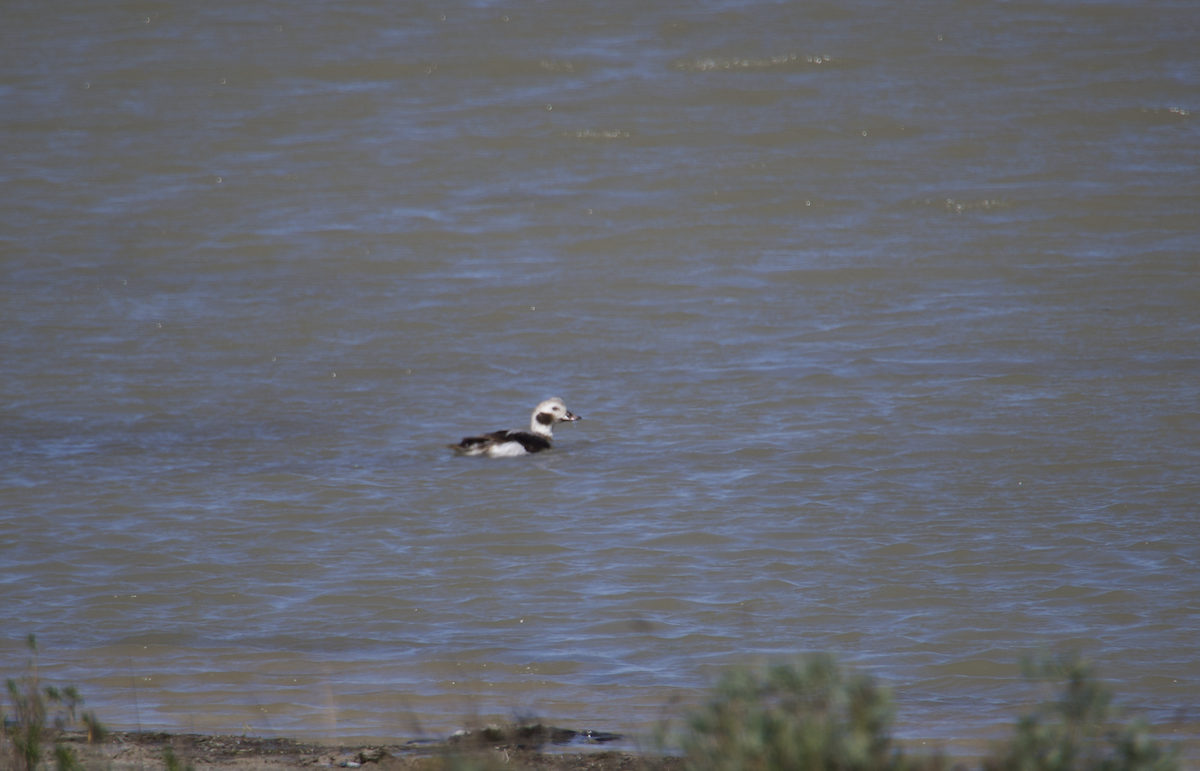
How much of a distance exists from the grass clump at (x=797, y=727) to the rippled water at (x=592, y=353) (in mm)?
2343

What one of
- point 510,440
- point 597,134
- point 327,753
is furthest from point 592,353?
point 327,753

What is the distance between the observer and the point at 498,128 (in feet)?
58.0

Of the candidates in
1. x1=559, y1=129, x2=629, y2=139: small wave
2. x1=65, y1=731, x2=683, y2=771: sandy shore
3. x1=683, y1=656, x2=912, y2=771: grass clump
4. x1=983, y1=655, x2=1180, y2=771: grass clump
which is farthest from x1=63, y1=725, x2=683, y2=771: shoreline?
x1=559, y1=129, x2=629, y2=139: small wave

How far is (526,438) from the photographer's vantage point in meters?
9.40

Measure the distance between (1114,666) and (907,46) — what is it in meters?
14.7

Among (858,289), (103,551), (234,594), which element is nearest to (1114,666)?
(234,594)

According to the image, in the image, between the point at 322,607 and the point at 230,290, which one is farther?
the point at 230,290

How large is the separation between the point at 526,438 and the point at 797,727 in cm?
694

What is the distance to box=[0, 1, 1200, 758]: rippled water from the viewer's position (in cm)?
589

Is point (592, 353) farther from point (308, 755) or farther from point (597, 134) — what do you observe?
point (308, 755)

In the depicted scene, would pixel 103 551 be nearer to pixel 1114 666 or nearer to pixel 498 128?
pixel 1114 666

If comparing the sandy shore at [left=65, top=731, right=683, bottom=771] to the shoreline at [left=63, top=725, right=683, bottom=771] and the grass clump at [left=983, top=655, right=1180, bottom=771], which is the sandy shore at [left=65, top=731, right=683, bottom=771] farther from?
the grass clump at [left=983, top=655, right=1180, bottom=771]

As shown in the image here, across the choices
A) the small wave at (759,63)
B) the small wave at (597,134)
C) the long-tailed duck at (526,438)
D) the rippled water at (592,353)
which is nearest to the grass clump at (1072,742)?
the rippled water at (592,353)

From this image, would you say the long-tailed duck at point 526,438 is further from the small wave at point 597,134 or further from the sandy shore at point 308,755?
the small wave at point 597,134
